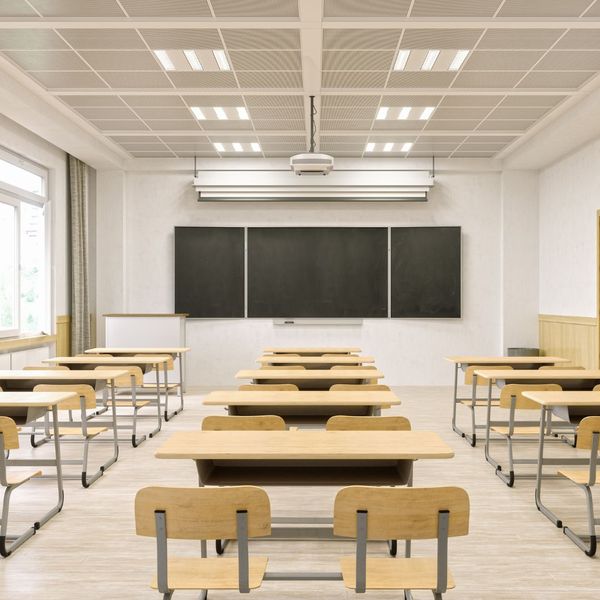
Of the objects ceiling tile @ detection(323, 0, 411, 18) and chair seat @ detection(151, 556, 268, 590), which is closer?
chair seat @ detection(151, 556, 268, 590)

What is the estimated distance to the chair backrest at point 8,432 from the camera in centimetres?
355

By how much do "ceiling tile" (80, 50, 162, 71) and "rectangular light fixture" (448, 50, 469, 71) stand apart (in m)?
2.68

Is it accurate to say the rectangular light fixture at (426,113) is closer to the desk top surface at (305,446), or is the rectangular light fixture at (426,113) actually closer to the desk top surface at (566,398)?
the desk top surface at (566,398)

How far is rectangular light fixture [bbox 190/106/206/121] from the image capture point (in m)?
7.76

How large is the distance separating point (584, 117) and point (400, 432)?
5.60m

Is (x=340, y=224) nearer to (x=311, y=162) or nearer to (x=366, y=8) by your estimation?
(x=311, y=162)

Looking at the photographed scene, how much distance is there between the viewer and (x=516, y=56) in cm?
596

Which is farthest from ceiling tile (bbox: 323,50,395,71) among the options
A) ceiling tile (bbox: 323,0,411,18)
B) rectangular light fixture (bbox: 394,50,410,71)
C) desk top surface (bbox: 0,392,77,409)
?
desk top surface (bbox: 0,392,77,409)

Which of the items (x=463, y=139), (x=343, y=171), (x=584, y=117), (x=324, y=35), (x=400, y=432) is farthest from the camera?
(x=343, y=171)

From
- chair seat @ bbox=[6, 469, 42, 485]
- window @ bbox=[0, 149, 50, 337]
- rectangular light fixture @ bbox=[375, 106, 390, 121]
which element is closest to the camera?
chair seat @ bbox=[6, 469, 42, 485]

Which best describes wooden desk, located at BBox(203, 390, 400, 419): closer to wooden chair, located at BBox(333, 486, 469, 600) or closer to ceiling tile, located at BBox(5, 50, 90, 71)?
wooden chair, located at BBox(333, 486, 469, 600)

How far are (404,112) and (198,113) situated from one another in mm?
2420

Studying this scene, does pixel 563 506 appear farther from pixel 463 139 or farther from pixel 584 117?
pixel 463 139

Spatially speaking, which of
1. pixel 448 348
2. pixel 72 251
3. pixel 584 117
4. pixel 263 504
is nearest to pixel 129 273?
pixel 72 251
